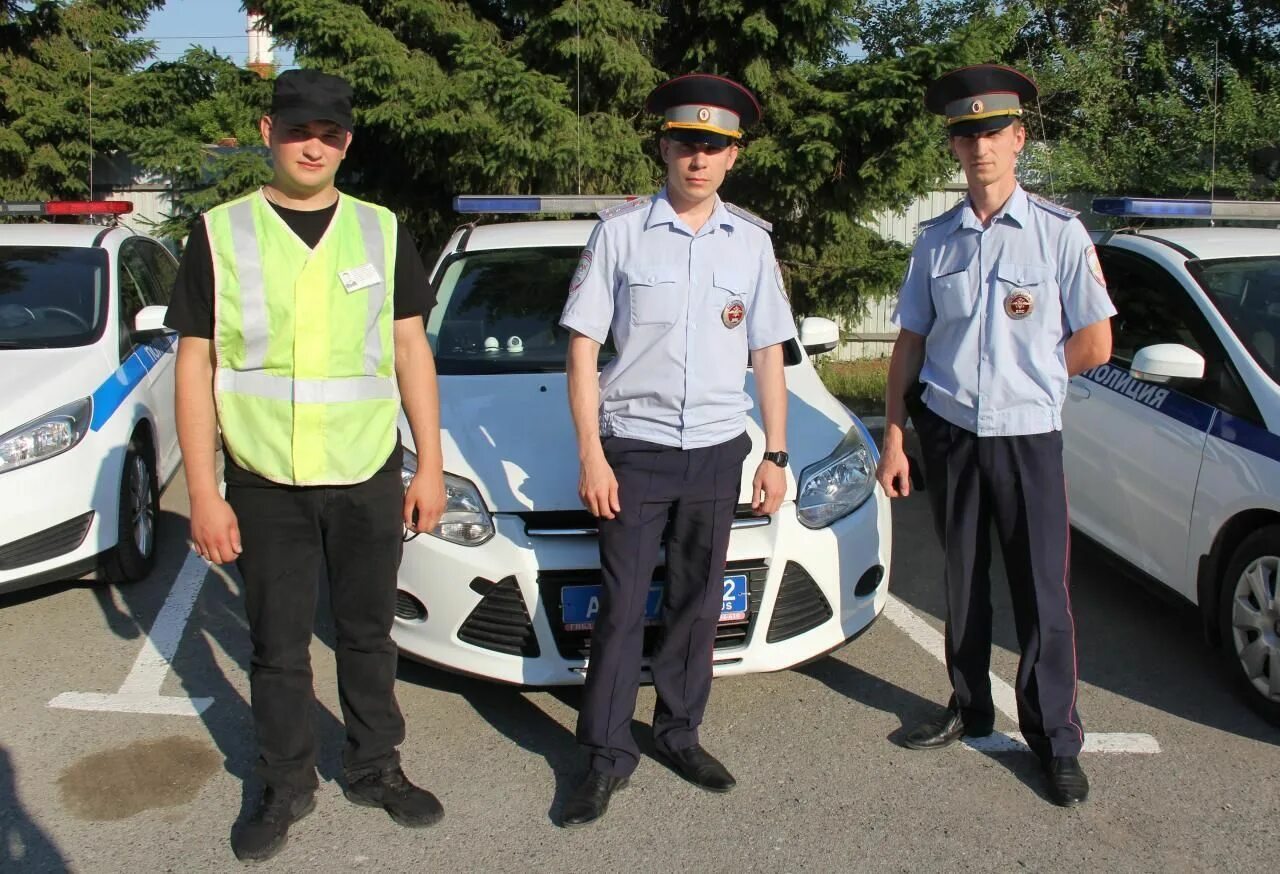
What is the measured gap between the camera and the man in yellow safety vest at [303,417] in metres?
2.64

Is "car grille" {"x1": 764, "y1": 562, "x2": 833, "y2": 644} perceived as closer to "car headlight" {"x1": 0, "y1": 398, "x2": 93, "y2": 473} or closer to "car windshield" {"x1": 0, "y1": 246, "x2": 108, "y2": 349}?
"car headlight" {"x1": 0, "y1": 398, "x2": 93, "y2": 473}

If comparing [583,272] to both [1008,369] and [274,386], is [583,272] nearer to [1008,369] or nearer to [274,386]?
[274,386]

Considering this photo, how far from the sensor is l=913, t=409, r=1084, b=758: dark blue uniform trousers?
3.11m

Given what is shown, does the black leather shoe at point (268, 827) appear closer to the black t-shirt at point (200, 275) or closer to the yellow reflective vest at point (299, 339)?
the yellow reflective vest at point (299, 339)

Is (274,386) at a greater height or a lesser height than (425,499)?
greater

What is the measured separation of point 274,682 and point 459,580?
62 centimetres

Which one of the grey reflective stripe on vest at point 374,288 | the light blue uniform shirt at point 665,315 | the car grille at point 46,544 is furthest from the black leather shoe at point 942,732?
the car grille at point 46,544

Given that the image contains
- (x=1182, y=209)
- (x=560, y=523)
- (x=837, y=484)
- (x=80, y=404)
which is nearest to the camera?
(x=560, y=523)

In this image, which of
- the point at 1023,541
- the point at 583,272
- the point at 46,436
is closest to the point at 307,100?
the point at 583,272

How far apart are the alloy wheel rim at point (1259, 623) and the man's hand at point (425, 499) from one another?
243cm

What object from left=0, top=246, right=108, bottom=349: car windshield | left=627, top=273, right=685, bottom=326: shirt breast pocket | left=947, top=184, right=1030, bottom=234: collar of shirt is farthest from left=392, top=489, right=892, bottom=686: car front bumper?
left=0, top=246, right=108, bottom=349: car windshield

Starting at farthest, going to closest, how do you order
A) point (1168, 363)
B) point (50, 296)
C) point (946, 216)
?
point (50, 296), point (1168, 363), point (946, 216)

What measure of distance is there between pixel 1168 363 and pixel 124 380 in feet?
13.4

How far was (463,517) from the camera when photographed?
3352mm
